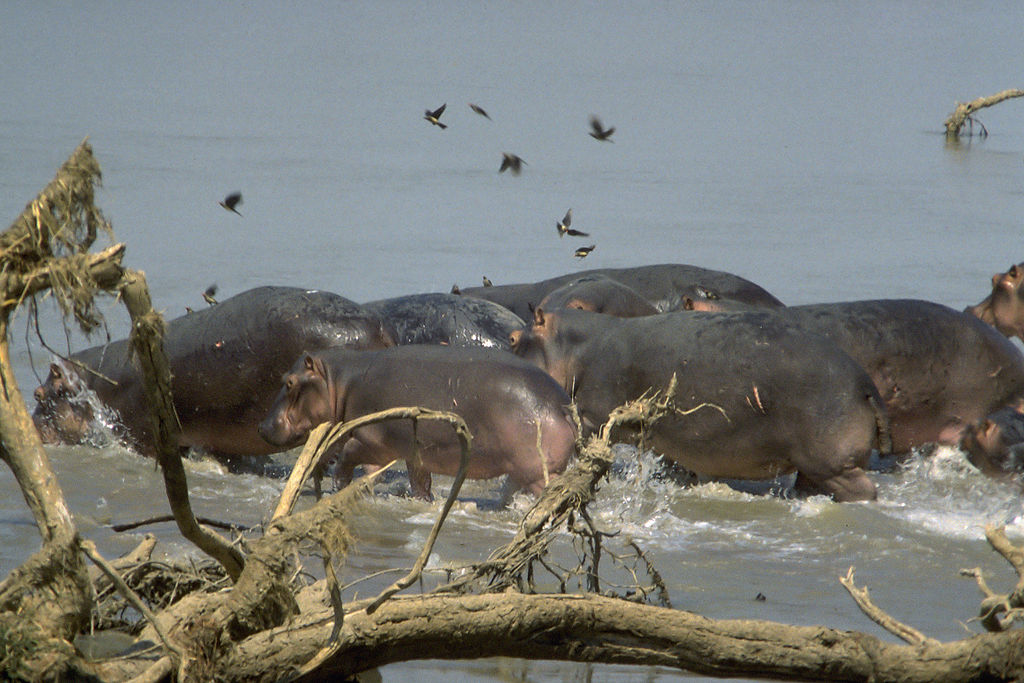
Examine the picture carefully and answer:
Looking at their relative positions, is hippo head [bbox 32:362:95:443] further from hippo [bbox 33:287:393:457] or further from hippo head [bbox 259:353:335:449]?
hippo head [bbox 259:353:335:449]

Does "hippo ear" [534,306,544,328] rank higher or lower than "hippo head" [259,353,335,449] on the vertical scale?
higher

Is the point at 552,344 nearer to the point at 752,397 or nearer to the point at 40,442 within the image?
the point at 752,397

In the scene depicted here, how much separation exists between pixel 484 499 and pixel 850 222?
376 inches

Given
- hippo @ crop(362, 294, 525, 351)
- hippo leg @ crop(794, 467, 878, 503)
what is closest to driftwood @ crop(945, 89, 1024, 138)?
hippo @ crop(362, 294, 525, 351)

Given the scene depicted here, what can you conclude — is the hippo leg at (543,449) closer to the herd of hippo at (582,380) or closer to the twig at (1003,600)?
the herd of hippo at (582,380)

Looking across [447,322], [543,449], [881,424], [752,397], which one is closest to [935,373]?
[881,424]

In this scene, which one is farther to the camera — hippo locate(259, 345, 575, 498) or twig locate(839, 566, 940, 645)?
hippo locate(259, 345, 575, 498)

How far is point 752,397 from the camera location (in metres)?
6.20

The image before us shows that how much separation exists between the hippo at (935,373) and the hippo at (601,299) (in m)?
1.36

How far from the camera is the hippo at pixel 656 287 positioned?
332 inches


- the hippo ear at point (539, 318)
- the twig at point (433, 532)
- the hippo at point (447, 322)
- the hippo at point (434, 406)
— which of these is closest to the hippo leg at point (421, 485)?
the hippo at point (434, 406)

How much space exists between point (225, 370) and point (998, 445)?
362 centimetres

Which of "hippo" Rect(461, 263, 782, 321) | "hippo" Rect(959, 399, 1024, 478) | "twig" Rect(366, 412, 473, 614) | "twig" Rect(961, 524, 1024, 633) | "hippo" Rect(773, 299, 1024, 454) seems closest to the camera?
"twig" Rect(366, 412, 473, 614)

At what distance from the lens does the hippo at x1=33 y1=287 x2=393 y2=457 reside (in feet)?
22.9
